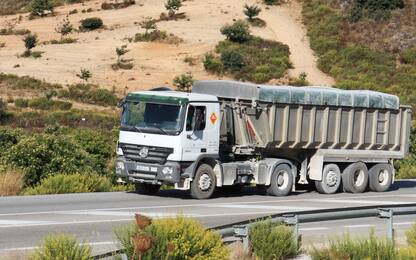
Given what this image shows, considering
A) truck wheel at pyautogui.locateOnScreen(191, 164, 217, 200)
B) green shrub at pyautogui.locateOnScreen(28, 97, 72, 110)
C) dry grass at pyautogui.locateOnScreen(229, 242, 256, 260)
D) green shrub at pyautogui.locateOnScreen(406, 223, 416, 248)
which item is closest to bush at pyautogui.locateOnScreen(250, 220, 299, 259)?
dry grass at pyautogui.locateOnScreen(229, 242, 256, 260)

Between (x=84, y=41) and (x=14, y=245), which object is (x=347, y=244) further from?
(x=84, y=41)

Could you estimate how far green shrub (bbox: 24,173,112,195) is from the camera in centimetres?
2289

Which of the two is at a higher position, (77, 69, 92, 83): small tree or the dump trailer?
(77, 69, 92, 83): small tree

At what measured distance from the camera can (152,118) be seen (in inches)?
871

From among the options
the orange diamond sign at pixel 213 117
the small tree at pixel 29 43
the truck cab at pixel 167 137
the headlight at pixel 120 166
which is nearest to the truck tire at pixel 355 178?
the truck cab at pixel 167 137

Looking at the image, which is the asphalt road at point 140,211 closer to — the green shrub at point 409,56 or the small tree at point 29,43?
the green shrub at point 409,56

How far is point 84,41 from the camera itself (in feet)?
282

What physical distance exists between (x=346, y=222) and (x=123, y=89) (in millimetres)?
55604

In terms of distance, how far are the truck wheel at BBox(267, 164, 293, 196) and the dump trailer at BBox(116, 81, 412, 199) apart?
0.08 feet

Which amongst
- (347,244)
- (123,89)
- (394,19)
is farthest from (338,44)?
(347,244)

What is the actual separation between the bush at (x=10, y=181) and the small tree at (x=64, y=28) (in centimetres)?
6558

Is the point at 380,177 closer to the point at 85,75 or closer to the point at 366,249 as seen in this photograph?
the point at 366,249

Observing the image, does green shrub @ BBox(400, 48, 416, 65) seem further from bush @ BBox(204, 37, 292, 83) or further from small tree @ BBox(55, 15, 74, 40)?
small tree @ BBox(55, 15, 74, 40)

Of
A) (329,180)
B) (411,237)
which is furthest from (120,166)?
(411,237)
